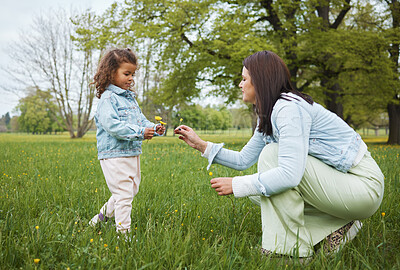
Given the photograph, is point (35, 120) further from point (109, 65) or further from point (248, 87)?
point (248, 87)

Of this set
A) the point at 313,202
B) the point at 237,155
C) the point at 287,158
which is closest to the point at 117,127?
the point at 237,155

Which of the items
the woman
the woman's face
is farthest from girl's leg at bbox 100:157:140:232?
the woman's face

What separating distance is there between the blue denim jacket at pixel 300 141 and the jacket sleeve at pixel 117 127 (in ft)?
2.97

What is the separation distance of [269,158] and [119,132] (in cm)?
106

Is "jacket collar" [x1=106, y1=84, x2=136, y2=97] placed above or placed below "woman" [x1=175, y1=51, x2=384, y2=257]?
above

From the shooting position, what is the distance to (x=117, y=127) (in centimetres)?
225

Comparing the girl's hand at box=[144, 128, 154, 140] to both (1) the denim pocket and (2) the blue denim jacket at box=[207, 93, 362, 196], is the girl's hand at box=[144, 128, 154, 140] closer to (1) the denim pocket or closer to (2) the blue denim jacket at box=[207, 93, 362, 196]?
(1) the denim pocket

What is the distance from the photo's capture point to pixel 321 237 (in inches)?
75.9

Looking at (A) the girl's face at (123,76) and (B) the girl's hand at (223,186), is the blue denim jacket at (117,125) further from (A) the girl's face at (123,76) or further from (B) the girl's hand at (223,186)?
(B) the girl's hand at (223,186)

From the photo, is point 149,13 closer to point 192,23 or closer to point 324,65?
point 192,23

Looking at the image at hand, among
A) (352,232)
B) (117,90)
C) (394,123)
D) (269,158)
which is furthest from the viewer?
(394,123)

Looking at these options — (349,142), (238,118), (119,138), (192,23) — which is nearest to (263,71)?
(349,142)

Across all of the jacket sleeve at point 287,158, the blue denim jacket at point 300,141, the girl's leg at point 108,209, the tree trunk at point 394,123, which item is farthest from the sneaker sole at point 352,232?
the tree trunk at point 394,123

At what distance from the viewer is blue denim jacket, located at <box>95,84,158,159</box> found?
2.25m
